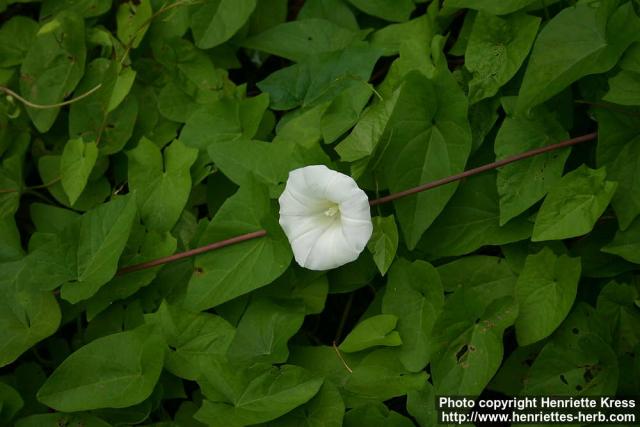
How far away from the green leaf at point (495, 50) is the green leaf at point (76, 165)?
916 millimetres

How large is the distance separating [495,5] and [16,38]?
131 cm

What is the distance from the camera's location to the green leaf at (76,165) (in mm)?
1711

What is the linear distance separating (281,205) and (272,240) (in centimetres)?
12

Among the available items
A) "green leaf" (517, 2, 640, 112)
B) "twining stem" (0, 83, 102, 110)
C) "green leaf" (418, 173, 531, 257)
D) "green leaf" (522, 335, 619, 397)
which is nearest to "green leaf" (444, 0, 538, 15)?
"green leaf" (517, 2, 640, 112)

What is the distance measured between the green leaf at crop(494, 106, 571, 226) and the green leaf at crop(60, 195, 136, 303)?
806 mm

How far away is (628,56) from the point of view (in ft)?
4.41

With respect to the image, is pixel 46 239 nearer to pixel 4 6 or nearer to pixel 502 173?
pixel 4 6

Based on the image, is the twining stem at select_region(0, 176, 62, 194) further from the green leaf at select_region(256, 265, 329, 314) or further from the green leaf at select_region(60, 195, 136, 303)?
the green leaf at select_region(256, 265, 329, 314)

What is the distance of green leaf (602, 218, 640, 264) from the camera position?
1.39m

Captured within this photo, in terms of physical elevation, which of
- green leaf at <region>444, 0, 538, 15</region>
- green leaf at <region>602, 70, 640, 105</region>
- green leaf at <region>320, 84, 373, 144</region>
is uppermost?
green leaf at <region>444, 0, 538, 15</region>

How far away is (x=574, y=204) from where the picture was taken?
138 centimetres

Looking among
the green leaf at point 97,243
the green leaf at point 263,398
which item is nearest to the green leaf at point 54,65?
the green leaf at point 97,243

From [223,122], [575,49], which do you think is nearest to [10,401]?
[223,122]

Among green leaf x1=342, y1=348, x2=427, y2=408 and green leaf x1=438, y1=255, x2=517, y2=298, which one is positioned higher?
green leaf x1=438, y1=255, x2=517, y2=298
